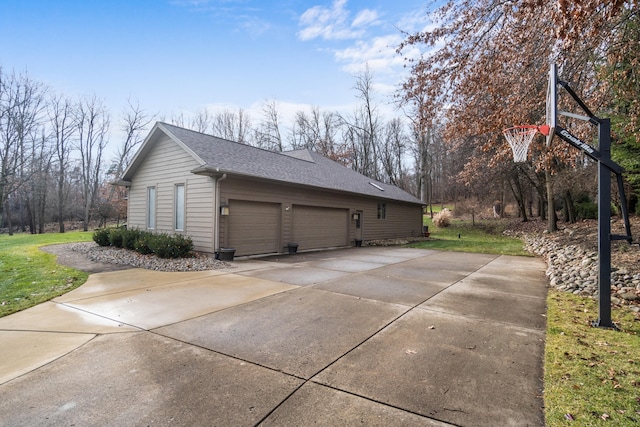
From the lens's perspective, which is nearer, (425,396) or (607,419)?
(607,419)

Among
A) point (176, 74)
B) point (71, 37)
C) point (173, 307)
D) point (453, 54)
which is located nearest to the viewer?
point (173, 307)

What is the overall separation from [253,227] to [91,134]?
1069 inches

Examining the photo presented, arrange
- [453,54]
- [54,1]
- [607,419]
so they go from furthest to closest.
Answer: [54,1]
[453,54]
[607,419]

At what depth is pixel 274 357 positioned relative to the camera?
3.10 metres

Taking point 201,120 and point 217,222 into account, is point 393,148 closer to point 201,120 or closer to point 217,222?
point 201,120

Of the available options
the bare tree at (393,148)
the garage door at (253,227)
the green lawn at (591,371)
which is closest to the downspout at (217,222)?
the garage door at (253,227)

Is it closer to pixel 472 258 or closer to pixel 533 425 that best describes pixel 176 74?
pixel 472 258

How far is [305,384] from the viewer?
259 centimetres

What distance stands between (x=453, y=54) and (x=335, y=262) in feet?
20.7

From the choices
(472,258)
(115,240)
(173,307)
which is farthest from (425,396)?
(115,240)

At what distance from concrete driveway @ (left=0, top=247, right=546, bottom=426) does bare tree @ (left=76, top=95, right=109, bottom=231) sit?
28454 millimetres

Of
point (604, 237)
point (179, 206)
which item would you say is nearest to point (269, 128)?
point (179, 206)

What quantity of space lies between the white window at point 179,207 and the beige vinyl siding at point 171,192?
15cm

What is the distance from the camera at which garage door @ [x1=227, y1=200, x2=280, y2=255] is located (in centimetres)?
996
